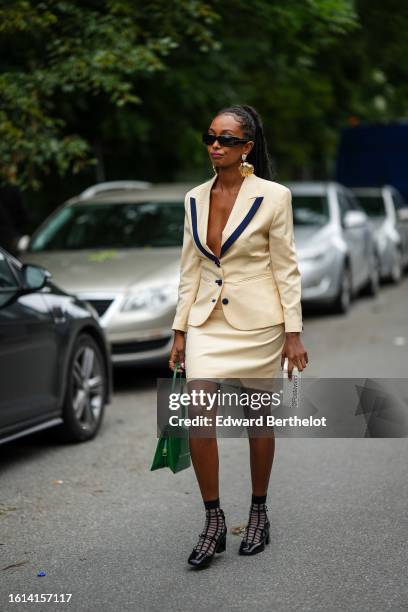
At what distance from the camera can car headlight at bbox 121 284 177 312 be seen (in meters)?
9.52

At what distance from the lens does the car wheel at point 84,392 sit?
7449mm

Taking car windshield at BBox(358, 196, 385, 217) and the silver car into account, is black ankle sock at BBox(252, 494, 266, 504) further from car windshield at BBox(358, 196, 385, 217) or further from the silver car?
car windshield at BBox(358, 196, 385, 217)

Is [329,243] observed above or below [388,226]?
above

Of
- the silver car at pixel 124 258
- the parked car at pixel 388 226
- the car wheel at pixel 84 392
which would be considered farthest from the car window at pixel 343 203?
the car wheel at pixel 84 392

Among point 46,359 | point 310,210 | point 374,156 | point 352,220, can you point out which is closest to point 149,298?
point 46,359

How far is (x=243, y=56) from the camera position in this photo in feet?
55.8

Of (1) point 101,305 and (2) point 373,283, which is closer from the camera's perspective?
(1) point 101,305

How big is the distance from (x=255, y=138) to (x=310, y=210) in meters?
10.2

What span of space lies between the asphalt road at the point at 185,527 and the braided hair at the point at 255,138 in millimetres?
1636

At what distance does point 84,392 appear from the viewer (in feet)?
25.2

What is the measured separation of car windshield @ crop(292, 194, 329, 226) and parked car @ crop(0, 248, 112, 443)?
7234 millimetres

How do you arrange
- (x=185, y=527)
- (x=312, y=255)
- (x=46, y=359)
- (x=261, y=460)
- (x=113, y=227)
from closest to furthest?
(x=261, y=460)
(x=185, y=527)
(x=46, y=359)
(x=113, y=227)
(x=312, y=255)

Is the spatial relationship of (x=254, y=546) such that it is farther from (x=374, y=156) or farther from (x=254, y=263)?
(x=374, y=156)

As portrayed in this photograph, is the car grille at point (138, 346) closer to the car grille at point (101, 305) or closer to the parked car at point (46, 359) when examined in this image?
the car grille at point (101, 305)
